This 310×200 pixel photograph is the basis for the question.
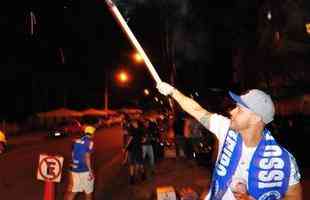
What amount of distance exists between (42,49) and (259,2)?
43.5 m

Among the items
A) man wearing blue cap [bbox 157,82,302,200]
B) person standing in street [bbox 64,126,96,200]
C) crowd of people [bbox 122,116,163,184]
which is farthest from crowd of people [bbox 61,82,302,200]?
crowd of people [bbox 122,116,163,184]

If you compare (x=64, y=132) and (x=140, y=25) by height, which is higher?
(x=140, y=25)

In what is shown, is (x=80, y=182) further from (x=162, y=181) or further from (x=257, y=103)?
(x=257, y=103)

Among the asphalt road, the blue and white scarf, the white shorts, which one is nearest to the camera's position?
the blue and white scarf

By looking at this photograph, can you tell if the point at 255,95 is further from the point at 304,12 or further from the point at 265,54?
the point at 265,54

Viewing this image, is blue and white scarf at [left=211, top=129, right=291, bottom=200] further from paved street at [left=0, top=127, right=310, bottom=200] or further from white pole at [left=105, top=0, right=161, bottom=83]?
paved street at [left=0, top=127, right=310, bottom=200]

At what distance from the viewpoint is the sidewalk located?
1387cm

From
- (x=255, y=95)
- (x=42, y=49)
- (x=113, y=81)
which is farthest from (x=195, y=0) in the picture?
(x=113, y=81)

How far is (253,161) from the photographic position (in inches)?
156

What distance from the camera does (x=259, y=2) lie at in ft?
83.4

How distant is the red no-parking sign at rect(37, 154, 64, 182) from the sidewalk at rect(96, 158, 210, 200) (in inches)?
123

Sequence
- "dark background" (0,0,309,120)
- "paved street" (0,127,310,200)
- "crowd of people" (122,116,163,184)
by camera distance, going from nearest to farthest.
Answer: "paved street" (0,127,310,200) → "crowd of people" (122,116,163,184) → "dark background" (0,0,309,120)

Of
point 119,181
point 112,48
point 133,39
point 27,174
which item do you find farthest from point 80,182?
point 112,48

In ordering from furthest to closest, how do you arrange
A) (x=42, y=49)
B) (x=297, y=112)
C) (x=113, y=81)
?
(x=113, y=81), (x=42, y=49), (x=297, y=112)
